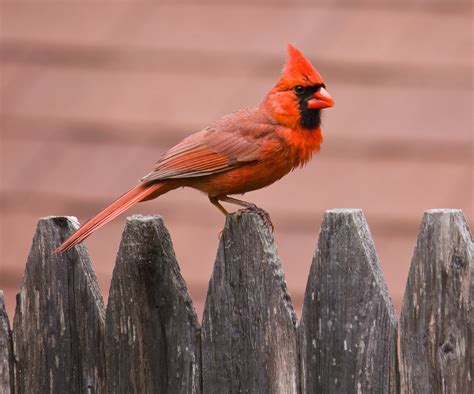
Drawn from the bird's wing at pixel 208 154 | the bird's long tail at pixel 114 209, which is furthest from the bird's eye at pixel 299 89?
the bird's long tail at pixel 114 209

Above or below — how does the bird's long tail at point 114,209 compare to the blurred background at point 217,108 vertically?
below

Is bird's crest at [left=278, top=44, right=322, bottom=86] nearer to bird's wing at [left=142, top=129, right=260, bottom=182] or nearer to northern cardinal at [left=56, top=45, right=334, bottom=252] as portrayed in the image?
northern cardinal at [left=56, top=45, right=334, bottom=252]

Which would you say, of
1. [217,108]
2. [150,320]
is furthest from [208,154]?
[217,108]

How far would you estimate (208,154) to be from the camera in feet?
13.5

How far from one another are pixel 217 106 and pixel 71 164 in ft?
2.65

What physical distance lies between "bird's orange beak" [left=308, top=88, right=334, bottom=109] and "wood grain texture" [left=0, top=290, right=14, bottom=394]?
140 centimetres

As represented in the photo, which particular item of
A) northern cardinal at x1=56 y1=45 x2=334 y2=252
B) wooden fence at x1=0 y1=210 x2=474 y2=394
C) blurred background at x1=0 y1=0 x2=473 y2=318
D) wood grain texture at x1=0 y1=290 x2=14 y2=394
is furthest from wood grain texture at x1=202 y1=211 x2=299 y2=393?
blurred background at x1=0 y1=0 x2=473 y2=318

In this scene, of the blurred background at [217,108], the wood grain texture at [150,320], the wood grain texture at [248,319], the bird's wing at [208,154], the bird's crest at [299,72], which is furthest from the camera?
the blurred background at [217,108]

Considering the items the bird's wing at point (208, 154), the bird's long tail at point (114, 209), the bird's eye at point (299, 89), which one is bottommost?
the bird's long tail at point (114, 209)

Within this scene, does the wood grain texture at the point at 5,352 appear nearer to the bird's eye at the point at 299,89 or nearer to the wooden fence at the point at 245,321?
Result: the wooden fence at the point at 245,321

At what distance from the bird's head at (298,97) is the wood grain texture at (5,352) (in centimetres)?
136

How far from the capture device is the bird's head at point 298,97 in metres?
4.25

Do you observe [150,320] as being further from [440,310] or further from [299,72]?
[299,72]

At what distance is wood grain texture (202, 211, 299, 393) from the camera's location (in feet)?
10.3
